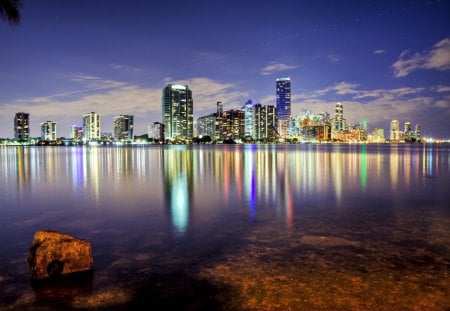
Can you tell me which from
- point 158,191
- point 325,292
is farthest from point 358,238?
point 158,191

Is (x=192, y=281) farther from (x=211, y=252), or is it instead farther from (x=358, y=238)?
(x=358, y=238)

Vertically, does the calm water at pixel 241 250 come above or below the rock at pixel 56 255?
below

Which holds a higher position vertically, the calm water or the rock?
the rock

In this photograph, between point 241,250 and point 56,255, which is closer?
point 56,255

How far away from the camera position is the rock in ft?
25.7

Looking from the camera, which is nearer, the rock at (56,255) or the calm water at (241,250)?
the calm water at (241,250)

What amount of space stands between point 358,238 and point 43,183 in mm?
24291

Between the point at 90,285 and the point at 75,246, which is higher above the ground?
the point at 75,246

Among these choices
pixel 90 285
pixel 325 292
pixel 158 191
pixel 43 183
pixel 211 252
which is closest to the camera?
pixel 325 292

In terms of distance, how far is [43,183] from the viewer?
27.4 metres

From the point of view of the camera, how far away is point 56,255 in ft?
26.2

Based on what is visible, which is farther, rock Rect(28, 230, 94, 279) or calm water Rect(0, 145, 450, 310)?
rock Rect(28, 230, 94, 279)

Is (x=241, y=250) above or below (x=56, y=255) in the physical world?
below

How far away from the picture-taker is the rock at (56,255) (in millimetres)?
7824
